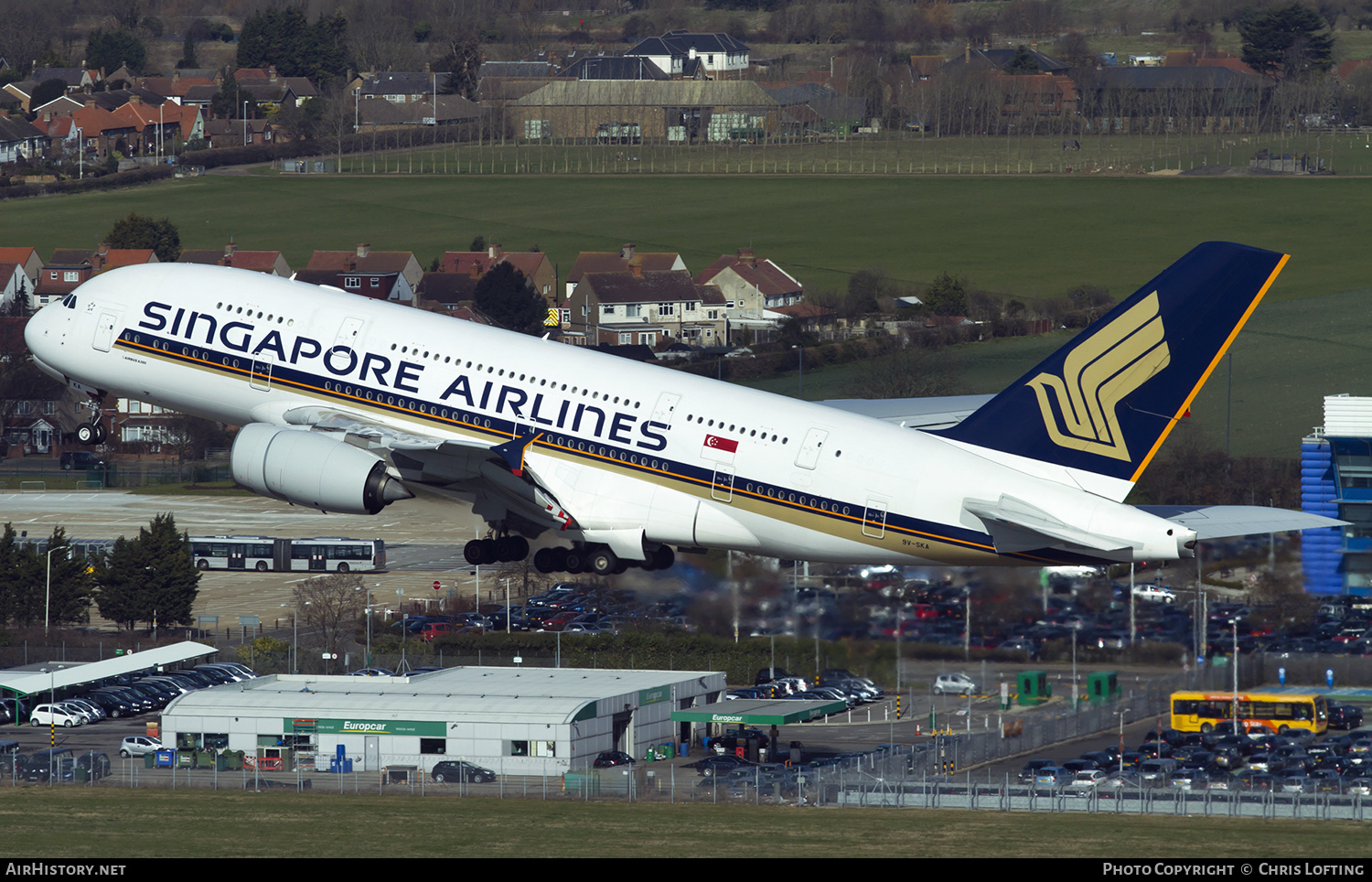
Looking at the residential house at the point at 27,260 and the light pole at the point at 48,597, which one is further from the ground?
the residential house at the point at 27,260

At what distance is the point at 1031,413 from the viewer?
47.8m

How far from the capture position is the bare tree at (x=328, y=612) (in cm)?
9188

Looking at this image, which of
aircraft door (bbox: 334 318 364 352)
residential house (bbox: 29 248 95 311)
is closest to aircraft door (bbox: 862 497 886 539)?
aircraft door (bbox: 334 318 364 352)

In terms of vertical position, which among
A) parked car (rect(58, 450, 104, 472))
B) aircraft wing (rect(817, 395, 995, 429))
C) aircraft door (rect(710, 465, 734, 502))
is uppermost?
parked car (rect(58, 450, 104, 472))

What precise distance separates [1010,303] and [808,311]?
18392mm

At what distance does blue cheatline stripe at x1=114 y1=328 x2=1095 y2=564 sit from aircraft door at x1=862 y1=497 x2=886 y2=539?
111mm

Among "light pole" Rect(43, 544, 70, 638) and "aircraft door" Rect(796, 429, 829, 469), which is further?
"light pole" Rect(43, 544, 70, 638)

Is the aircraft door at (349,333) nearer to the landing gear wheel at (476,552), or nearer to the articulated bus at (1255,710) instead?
the landing gear wheel at (476,552)

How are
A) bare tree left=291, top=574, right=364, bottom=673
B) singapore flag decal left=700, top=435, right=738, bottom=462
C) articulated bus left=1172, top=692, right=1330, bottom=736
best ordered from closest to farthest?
singapore flag decal left=700, top=435, right=738, bottom=462 < articulated bus left=1172, top=692, right=1330, bottom=736 < bare tree left=291, top=574, right=364, bottom=673

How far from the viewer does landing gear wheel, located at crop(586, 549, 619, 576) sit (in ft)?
173

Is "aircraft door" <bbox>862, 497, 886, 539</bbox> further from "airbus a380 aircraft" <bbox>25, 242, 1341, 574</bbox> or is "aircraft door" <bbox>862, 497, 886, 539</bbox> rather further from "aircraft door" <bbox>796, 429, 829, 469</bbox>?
"aircraft door" <bbox>796, 429, 829, 469</bbox>

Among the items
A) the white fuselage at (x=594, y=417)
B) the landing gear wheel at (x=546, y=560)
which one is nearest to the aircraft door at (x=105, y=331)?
the white fuselage at (x=594, y=417)

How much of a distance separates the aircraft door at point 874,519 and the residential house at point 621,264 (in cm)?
12698
